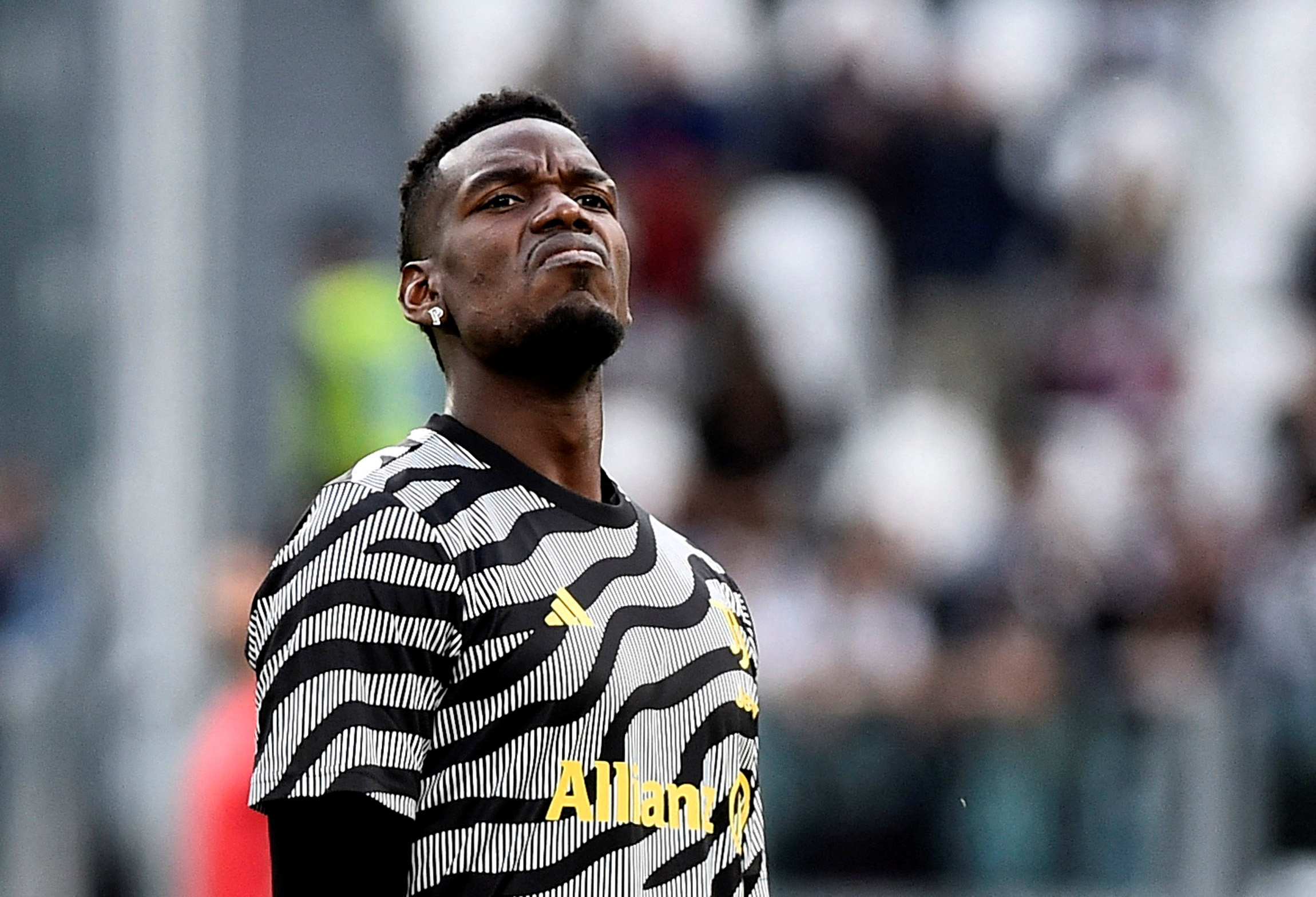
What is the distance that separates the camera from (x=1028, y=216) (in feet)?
37.4

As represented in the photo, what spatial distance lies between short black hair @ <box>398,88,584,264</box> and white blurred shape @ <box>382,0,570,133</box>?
818 centimetres

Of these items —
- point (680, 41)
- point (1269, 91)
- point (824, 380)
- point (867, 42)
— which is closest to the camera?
point (824, 380)

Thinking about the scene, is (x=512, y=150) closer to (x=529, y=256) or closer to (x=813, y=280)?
(x=529, y=256)

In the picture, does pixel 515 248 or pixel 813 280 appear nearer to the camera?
pixel 515 248

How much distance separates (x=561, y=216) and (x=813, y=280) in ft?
26.4

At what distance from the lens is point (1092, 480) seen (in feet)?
34.2

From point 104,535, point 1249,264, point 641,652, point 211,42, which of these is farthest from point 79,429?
point 641,652

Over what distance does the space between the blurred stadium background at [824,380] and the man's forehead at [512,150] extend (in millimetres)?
3988

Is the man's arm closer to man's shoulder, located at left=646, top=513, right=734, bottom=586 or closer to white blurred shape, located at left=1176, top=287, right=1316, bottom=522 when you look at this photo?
man's shoulder, located at left=646, top=513, right=734, bottom=586

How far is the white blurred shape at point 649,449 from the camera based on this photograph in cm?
1015

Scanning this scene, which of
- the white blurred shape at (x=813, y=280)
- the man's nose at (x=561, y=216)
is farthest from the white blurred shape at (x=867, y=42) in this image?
the man's nose at (x=561, y=216)

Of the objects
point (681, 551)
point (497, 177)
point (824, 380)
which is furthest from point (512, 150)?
point (824, 380)

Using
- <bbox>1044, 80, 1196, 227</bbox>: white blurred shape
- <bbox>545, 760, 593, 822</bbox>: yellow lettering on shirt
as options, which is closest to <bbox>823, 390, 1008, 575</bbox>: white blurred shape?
<bbox>1044, 80, 1196, 227</bbox>: white blurred shape

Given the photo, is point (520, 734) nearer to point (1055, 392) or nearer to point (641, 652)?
point (641, 652)
